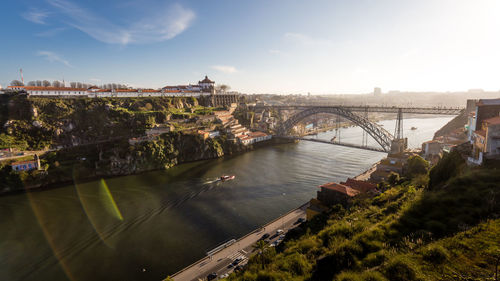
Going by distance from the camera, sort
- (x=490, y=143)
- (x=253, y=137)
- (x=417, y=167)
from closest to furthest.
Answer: (x=490, y=143) → (x=417, y=167) → (x=253, y=137)

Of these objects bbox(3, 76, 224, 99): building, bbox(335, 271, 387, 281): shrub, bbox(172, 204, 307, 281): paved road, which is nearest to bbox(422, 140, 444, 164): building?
bbox(172, 204, 307, 281): paved road

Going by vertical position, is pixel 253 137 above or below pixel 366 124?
below

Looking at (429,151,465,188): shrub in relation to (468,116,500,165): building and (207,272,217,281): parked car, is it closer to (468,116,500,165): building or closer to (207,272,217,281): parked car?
(468,116,500,165): building

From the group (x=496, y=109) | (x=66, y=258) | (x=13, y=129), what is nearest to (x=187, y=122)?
(x=13, y=129)

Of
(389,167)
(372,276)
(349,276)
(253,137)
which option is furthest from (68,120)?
(389,167)

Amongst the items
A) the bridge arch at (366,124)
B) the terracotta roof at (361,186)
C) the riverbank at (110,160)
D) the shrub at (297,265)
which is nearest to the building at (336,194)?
the terracotta roof at (361,186)

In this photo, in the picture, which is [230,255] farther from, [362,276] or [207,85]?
[207,85]

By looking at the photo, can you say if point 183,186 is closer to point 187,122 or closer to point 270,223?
point 270,223
